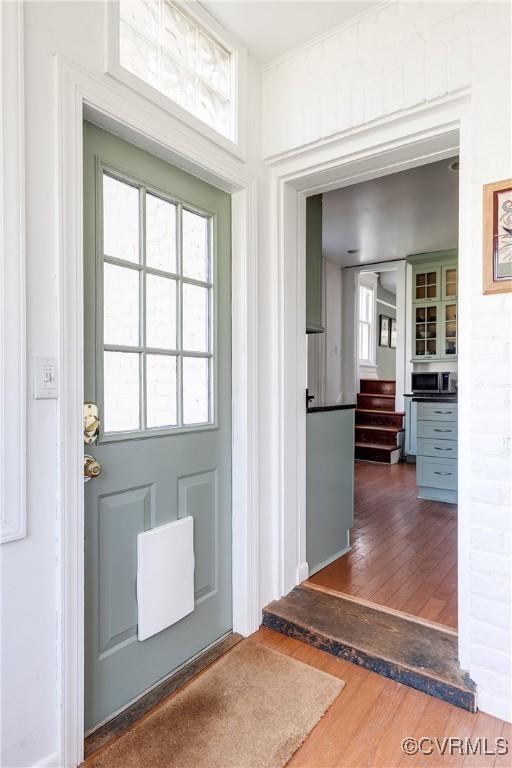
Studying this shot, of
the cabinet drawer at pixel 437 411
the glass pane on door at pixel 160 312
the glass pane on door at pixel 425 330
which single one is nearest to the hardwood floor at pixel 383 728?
the glass pane on door at pixel 160 312

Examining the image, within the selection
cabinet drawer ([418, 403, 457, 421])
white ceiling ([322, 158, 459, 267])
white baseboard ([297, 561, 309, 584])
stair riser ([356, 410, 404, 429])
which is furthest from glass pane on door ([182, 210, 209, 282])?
stair riser ([356, 410, 404, 429])

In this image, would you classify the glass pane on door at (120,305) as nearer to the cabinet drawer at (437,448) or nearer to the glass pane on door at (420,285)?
the cabinet drawer at (437,448)

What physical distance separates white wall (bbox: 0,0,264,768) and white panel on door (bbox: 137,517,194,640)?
1.21 ft

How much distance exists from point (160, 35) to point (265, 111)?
61 centimetres

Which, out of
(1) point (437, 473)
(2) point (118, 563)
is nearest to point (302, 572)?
(2) point (118, 563)

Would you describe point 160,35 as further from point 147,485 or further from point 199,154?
point 147,485

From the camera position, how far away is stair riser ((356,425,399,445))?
6.06 meters

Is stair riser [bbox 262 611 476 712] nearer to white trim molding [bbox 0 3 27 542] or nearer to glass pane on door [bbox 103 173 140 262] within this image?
white trim molding [bbox 0 3 27 542]

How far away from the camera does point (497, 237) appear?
1.54 metres

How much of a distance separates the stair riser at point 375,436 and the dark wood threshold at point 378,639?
4119 mm

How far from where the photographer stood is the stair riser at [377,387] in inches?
285

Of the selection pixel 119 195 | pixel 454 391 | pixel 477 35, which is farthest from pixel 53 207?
pixel 454 391

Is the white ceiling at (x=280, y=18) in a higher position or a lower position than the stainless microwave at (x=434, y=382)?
higher

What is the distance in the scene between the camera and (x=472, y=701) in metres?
1.57
